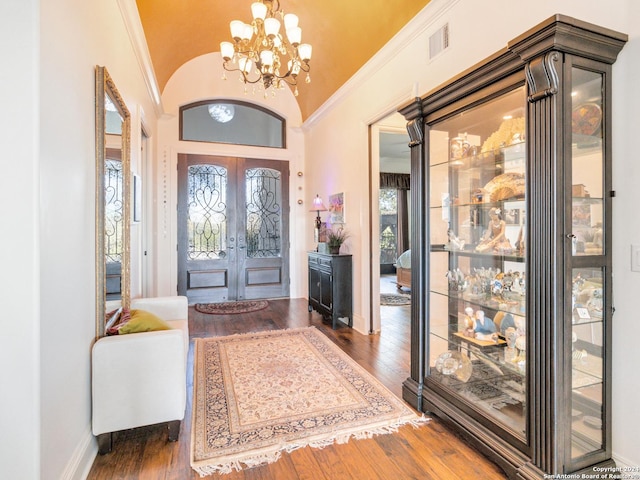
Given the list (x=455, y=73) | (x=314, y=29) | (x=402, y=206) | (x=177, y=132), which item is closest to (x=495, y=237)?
(x=455, y=73)

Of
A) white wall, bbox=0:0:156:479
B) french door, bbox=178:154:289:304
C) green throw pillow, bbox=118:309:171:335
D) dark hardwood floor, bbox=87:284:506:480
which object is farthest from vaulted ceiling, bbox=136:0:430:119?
dark hardwood floor, bbox=87:284:506:480

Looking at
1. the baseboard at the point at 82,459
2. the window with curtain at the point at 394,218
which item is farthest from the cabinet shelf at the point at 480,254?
the window with curtain at the point at 394,218

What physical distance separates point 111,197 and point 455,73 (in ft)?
8.94

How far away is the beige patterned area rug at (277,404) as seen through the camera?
202 centimetres

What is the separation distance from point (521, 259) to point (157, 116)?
5489mm

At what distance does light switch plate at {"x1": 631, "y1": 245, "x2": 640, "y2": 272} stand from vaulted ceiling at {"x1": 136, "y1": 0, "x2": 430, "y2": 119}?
8.10ft

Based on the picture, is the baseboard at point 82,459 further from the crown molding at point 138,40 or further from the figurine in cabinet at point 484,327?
the crown molding at point 138,40

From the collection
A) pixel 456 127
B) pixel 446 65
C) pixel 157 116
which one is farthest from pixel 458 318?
pixel 157 116

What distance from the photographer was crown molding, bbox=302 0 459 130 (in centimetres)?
285

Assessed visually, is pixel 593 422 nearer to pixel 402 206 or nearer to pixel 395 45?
pixel 395 45

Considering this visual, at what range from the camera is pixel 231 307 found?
18.2ft

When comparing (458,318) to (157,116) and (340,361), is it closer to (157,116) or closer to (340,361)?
(340,361)

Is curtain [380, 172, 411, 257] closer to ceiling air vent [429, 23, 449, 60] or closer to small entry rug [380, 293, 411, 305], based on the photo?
small entry rug [380, 293, 411, 305]

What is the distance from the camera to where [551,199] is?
1.55 meters
